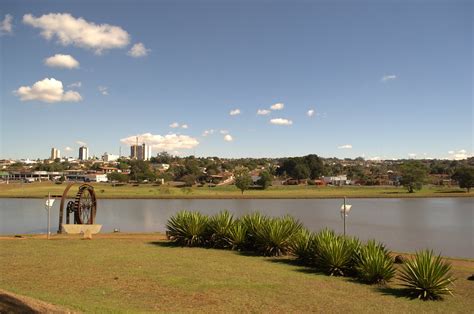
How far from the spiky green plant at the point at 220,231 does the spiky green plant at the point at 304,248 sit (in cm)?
313

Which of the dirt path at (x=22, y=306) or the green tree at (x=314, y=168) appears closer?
the dirt path at (x=22, y=306)

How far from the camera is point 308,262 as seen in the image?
14047mm

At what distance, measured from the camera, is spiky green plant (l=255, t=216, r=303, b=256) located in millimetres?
15789

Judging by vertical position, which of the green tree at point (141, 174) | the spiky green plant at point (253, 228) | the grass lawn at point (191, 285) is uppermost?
the green tree at point (141, 174)

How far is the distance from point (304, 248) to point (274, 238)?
1658mm

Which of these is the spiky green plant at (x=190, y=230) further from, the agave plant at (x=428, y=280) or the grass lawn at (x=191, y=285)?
the agave plant at (x=428, y=280)

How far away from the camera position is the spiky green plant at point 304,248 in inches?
548

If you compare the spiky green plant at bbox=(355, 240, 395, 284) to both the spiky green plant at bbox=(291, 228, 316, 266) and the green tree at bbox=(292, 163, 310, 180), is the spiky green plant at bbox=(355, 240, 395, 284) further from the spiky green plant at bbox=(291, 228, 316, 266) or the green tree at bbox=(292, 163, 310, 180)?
the green tree at bbox=(292, 163, 310, 180)

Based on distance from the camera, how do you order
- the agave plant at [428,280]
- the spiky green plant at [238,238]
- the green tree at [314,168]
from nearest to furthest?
the agave plant at [428,280]
the spiky green plant at [238,238]
the green tree at [314,168]

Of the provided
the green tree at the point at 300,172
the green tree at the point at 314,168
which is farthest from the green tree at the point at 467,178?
the green tree at the point at 314,168

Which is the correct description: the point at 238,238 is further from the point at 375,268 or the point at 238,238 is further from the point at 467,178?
the point at 467,178

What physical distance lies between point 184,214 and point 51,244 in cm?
549

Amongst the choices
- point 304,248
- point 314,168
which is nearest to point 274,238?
point 304,248

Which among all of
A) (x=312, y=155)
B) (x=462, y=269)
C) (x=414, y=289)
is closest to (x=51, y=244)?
(x=414, y=289)
